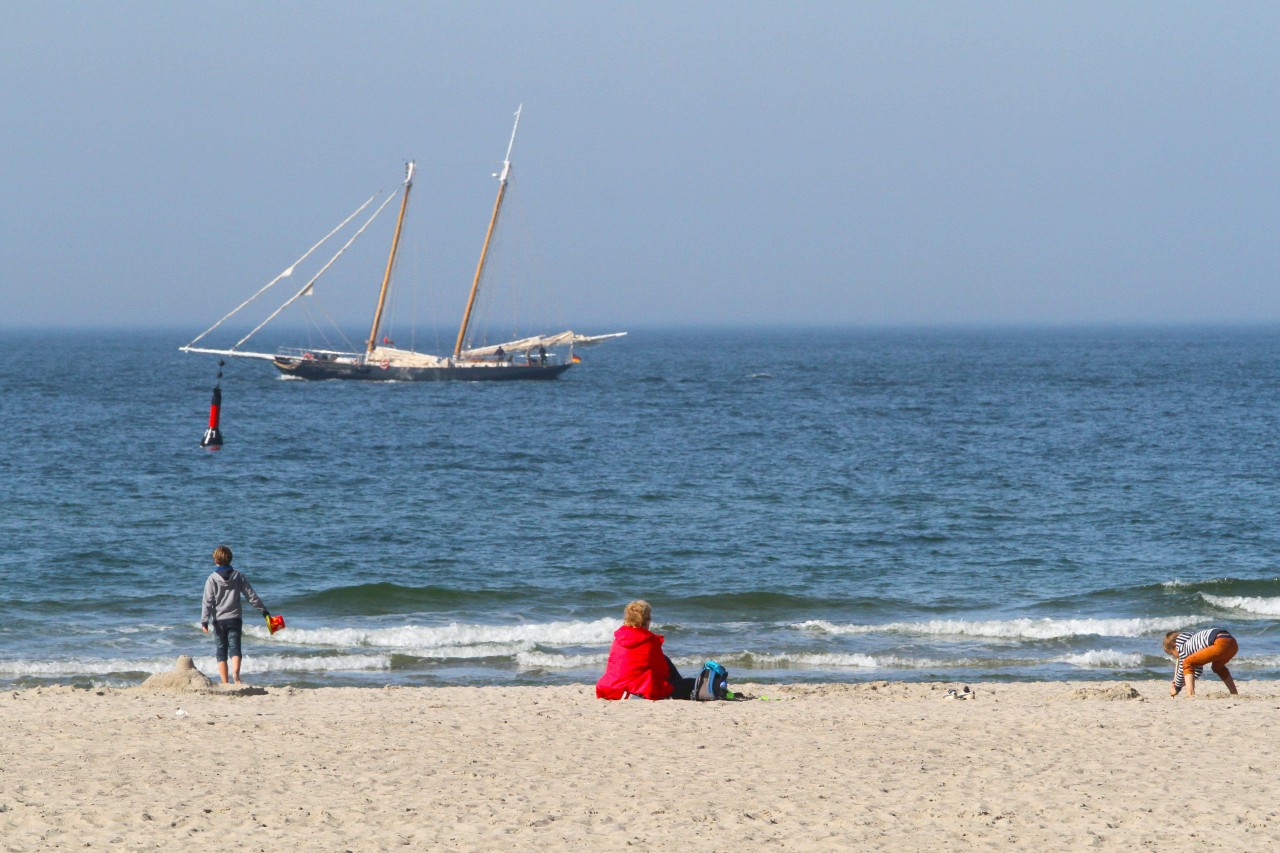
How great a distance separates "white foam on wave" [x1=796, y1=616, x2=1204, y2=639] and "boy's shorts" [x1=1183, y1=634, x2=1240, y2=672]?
6161 mm

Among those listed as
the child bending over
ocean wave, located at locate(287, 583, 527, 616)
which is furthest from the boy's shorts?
ocean wave, located at locate(287, 583, 527, 616)

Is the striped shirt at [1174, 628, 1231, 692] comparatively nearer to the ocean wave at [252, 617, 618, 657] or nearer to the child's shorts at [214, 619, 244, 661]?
the ocean wave at [252, 617, 618, 657]

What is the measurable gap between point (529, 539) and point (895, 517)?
9489 mm

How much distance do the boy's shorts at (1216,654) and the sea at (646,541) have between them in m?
3.11

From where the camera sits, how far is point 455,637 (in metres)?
21.6

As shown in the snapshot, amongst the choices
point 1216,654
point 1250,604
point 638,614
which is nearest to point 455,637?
point 638,614

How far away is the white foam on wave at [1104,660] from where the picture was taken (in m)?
19.8

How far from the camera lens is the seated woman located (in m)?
14.5

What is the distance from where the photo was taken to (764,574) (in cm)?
2716

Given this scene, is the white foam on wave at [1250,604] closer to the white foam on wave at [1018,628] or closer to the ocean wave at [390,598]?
the white foam on wave at [1018,628]

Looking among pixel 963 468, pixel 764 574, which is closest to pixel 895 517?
pixel 764 574

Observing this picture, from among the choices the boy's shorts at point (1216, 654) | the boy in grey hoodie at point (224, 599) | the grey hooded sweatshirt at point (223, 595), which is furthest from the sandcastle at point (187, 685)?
the boy's shorts at point (1216, 654)

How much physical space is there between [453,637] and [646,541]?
1006 centimetres

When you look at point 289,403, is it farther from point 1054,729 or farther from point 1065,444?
point 1054,729
